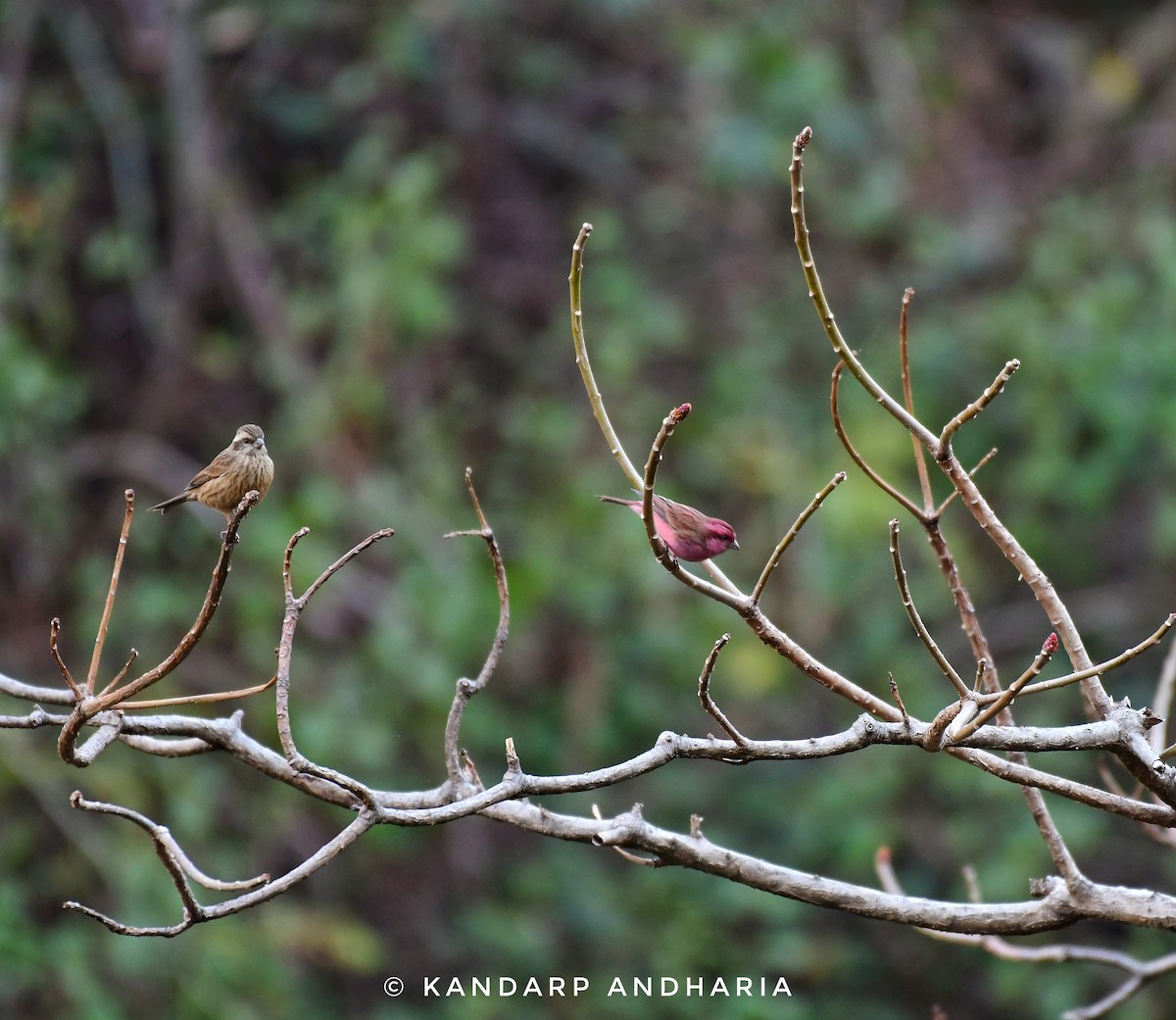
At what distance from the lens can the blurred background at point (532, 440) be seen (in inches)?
286

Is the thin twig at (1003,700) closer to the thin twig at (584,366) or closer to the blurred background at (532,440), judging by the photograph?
the thin twig at (584,366)

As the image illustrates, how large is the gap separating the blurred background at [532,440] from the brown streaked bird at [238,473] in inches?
167

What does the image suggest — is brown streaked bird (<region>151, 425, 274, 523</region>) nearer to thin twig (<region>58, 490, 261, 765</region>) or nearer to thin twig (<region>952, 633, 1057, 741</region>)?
thin twig (<region>58, 490, 261, 765</region>)

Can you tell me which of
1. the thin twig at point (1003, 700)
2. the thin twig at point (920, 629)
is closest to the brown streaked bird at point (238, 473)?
the thin twig at point (920, 629)

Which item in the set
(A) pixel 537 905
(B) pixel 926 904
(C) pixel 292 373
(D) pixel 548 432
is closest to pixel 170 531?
(C) pixel 292 373

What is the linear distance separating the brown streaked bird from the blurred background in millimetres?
4246

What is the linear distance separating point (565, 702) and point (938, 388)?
315 cm

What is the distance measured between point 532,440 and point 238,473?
6303mm

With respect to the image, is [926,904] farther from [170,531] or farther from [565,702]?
[565,702]

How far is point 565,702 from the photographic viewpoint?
28.4 feet

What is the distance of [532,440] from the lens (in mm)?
8758

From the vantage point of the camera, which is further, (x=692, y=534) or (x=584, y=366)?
(x=692, y=534)

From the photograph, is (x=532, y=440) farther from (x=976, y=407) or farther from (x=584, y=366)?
(x=976, y=407)

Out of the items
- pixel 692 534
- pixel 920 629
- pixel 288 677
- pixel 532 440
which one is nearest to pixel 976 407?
pixel 920 629
